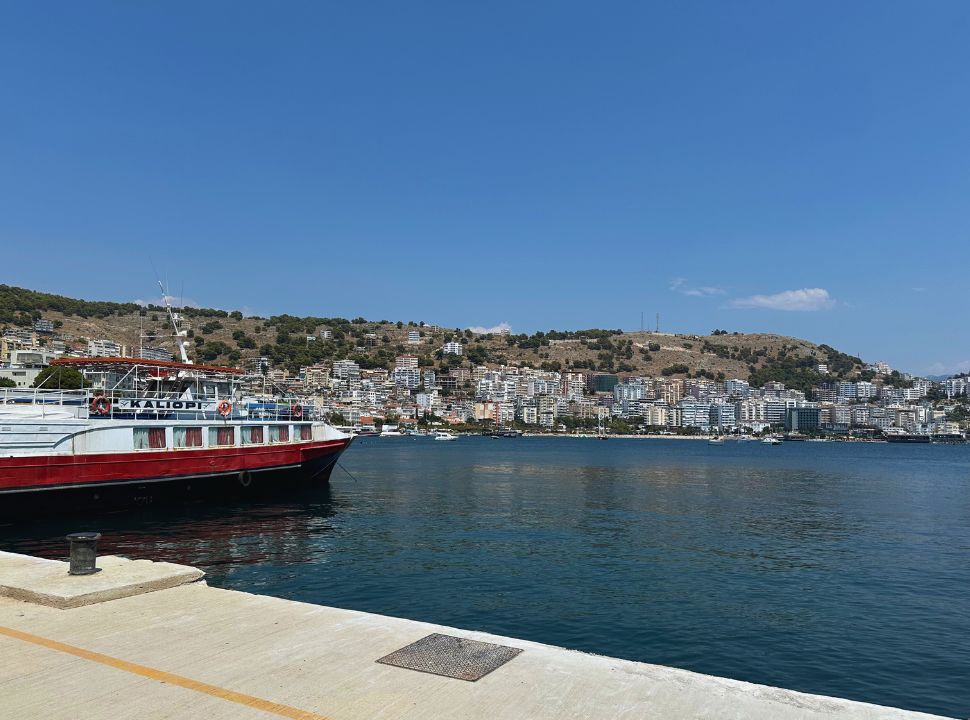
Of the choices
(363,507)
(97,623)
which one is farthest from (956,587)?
(363,507)

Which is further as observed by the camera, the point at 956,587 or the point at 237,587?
the point at 956,587

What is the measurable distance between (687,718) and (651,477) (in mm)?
66646

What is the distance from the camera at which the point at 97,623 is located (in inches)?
406

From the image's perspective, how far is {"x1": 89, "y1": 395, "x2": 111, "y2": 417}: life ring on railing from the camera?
3562cm

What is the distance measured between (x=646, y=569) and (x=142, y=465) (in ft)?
84.3

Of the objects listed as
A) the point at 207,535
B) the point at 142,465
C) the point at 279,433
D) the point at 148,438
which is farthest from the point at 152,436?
the point at 207,535

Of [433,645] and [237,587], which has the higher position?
[433,645]

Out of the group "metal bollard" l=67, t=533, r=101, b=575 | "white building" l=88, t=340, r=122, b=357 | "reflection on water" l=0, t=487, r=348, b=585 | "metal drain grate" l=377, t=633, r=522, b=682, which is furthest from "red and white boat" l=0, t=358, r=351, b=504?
"white building" l=88, t=340, r=122, b=357

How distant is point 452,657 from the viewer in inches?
349

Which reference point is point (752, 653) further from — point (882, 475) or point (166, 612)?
point (882, 475)

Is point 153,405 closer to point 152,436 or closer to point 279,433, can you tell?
point 152,436

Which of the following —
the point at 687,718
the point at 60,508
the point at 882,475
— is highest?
the point at 687,718

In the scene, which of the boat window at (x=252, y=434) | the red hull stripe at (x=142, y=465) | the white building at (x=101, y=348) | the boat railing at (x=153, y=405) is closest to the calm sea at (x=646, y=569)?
the red hull stripe at (x=142, y=465)

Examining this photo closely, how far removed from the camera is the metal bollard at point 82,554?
12680mm
